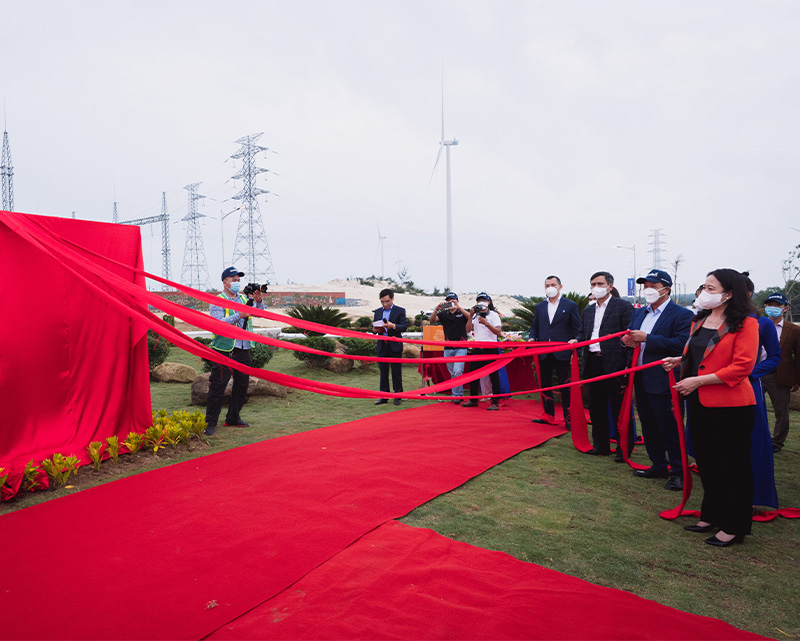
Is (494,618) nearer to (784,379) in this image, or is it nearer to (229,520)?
(229,520)

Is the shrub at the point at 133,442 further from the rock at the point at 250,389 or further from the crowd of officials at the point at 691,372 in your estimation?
the rock at the point at 250,389

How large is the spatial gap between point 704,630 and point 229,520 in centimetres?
286

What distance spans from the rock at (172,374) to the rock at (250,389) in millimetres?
1789

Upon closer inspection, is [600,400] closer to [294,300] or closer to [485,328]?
[485,328]

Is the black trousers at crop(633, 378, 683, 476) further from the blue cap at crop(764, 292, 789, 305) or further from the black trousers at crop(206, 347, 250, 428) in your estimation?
the black trousers at crop(206, 347, 250, 428)

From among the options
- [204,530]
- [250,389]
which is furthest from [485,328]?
[204,530]

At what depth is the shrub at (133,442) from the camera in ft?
17.2

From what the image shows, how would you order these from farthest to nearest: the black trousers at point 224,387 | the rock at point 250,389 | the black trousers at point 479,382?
1. the black trousers at point 479,382
2. the rock at point 250,389
3. the black trousers at point 224,387

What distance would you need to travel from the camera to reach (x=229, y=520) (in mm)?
3744

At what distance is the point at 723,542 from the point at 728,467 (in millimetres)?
478

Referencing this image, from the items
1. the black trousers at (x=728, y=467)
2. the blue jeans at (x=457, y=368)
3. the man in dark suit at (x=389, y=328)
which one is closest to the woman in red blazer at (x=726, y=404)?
the black trousers at (x=728, y=467)

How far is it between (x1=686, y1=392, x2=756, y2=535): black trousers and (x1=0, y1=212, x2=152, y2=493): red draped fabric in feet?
16.7

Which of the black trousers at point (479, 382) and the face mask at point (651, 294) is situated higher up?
the face mask at point (651, 294)

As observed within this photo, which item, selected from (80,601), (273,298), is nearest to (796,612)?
(80,601)
